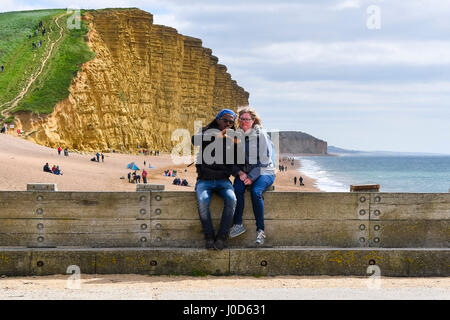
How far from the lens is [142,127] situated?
8419 cm

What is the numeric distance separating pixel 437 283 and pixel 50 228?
17.5ft

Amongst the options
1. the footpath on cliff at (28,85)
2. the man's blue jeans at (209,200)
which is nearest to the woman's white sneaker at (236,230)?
the man's blue jeans at (209,200)

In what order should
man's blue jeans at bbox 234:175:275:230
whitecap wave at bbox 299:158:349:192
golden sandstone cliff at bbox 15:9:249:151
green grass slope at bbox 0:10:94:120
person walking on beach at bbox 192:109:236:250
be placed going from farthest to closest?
golden sandstone cliff at bbox 15:9:249:151 < green grass slope at bbox 0:10:94:120 < whitecap wave at bbox 299:158:349:192 < man's blue jeans at bbox 234:175:275:230 < person walking on beach at bbox 192:109:236:250

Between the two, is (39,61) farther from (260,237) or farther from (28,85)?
(260,237)

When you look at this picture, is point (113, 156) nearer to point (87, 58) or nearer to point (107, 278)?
point (87, 58)

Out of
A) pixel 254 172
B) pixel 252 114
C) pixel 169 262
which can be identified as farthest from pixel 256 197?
pixel 169 262

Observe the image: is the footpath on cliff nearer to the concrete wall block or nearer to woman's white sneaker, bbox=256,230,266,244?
the concrete wall block

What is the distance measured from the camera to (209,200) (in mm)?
8070

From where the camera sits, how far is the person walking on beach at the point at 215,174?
795 cm

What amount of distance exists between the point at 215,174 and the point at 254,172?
0.55 meters

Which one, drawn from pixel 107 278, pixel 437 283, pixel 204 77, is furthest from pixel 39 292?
pixel 204 77


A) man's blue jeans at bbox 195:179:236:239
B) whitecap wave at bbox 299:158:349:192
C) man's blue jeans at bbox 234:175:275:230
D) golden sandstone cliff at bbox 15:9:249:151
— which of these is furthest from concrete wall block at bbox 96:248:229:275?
golden sandstone cliff at bbox 15:9:249:151

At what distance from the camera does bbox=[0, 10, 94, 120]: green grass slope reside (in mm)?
67875
